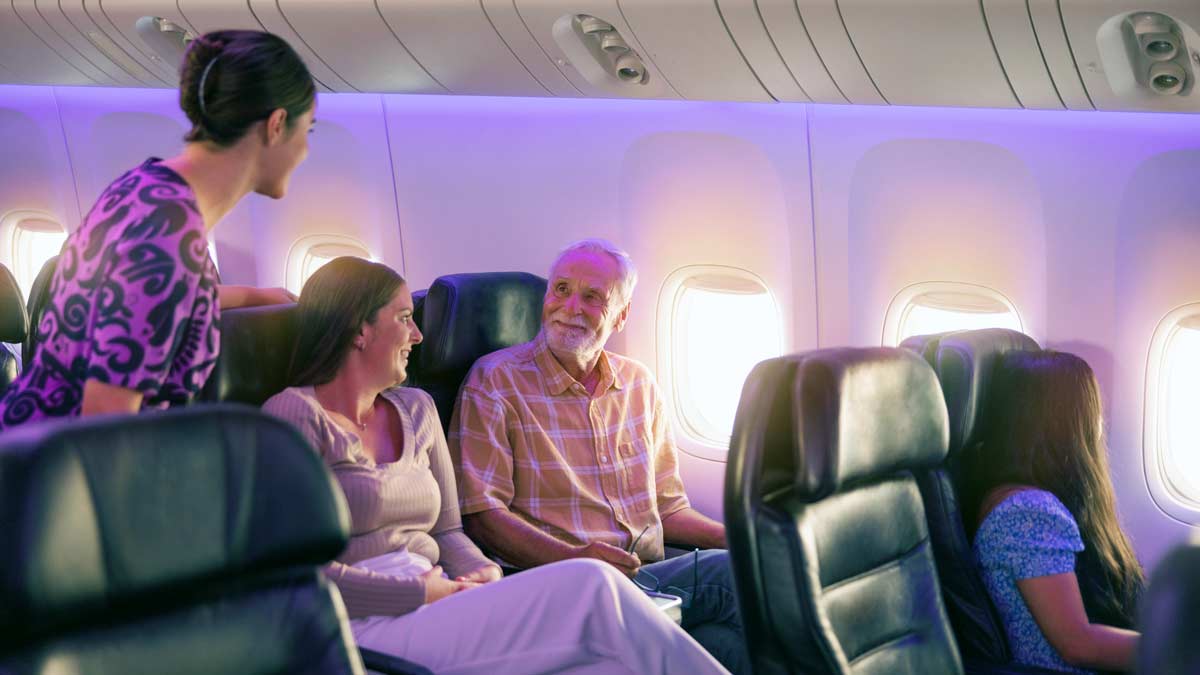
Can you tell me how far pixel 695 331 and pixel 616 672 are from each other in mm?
2934

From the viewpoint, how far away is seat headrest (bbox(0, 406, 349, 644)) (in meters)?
1.64

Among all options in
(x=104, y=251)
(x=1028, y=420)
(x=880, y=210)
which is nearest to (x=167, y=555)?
(x=104, y=251)

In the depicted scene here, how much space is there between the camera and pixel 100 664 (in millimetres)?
1776

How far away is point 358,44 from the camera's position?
574cm

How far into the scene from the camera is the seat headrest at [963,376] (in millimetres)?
3229

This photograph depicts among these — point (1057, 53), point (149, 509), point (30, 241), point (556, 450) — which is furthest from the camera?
point (30, 241)

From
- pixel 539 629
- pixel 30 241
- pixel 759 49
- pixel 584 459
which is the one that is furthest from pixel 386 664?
pixel 30 241

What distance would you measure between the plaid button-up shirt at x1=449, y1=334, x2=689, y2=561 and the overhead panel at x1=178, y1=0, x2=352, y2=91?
87.5 inches

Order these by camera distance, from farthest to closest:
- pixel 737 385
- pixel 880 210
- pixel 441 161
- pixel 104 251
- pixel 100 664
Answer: pixel 441 161 → pixel 737 385 → pixel 880 210 → pixel 104 251 → pixel 100 664

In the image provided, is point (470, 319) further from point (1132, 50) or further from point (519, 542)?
point (1132, 50)

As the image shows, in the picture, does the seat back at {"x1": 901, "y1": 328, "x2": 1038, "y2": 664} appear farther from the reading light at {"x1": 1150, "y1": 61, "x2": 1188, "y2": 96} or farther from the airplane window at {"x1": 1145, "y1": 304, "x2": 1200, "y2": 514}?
the airplane window at {"x1": 1145, "y1": 304, "x2": 1200, "y2": 514}

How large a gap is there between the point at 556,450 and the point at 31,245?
7.37m

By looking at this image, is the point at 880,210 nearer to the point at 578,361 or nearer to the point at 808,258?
the point at 808,258

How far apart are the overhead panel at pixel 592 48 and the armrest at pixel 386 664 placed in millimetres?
2527
